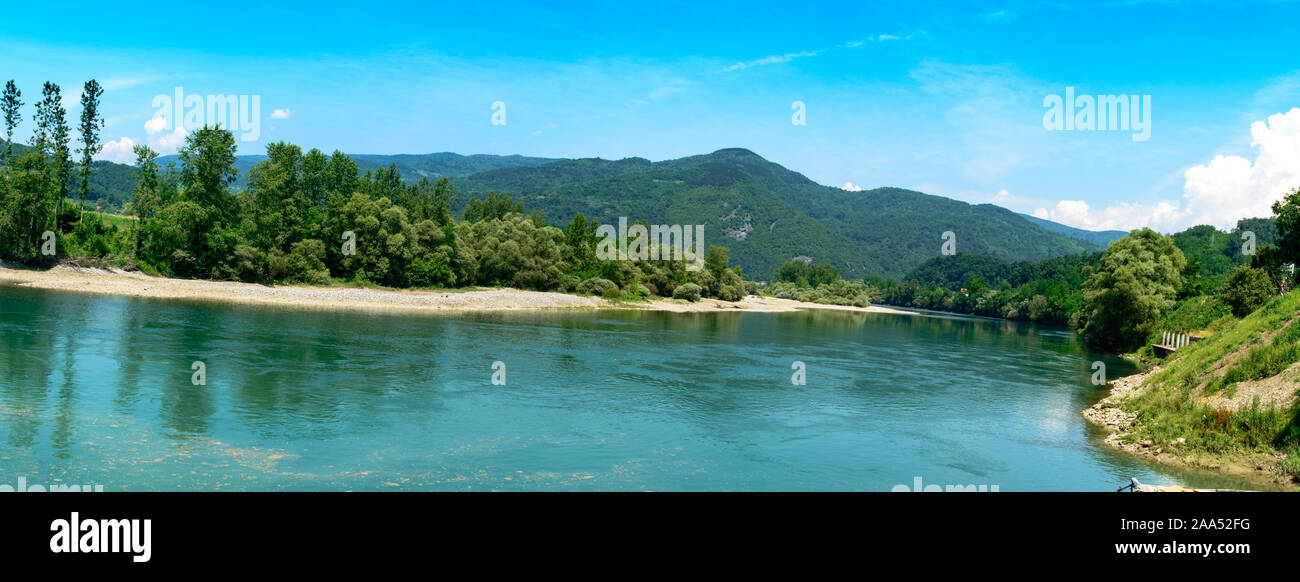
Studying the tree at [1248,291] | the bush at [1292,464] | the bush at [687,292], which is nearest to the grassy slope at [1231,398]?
the bush at [1292,464]

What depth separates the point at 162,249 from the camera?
231 ft

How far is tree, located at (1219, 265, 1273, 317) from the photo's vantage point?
45281mm

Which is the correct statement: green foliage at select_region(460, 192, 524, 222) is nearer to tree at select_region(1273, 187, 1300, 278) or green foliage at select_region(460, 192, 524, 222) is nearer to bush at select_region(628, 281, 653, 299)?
bush at select_region(628, 281, 653, 299)

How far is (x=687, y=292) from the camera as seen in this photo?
372ft

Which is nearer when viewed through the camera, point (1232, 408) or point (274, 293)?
point (1232, 408)

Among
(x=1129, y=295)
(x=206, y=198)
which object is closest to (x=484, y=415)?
(x=1129, y=295)

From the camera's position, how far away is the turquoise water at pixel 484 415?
57.4ft

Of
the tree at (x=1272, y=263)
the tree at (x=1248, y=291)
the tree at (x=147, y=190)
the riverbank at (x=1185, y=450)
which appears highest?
the tree at (x=147, y=190)

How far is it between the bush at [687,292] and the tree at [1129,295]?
2142 inches

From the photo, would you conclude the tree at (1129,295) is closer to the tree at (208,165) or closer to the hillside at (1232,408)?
the hillside at (1232,408)

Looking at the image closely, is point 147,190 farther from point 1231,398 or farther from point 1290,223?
point 1290,223

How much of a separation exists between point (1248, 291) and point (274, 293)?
75.8 meters

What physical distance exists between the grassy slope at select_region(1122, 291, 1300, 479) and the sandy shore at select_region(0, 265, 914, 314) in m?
58.0
